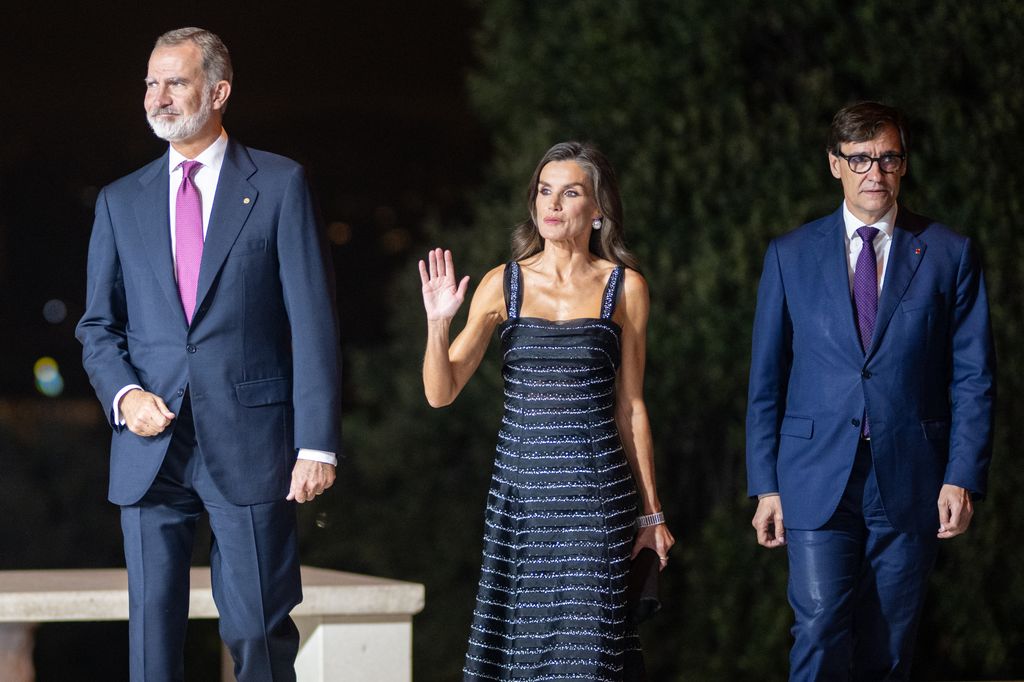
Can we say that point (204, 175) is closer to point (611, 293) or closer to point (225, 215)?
point (225, 215)

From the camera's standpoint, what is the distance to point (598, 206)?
4.10 meters

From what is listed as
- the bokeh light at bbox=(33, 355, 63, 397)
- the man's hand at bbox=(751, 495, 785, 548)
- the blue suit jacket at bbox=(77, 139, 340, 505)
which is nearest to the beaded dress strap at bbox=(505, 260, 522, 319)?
the blue suit jacket at bbox=(77, 139, 340, 505)

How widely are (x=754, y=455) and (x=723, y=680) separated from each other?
2997mm

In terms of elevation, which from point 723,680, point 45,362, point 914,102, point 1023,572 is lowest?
point 723,680

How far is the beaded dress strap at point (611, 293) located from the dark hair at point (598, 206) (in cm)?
7

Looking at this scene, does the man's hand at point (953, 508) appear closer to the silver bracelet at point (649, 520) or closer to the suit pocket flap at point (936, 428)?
the suit pocket flap at point (936, 428)

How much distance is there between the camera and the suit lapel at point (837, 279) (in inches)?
158

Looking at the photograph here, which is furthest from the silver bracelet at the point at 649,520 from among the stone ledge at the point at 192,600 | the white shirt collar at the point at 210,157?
the white shirt collar at the point at 210,157

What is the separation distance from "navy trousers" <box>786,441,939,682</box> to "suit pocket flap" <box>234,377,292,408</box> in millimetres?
1415

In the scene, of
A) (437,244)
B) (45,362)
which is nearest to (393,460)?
(437,244)

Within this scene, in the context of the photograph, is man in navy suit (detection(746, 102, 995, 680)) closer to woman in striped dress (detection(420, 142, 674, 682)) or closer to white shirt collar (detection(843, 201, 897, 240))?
white shirt collar (detection(843, 201, 897, 240))

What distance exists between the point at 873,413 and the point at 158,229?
1.91 metres

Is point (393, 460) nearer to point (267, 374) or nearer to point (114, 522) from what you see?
point (114, 522)

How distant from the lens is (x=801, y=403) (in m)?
4.09
